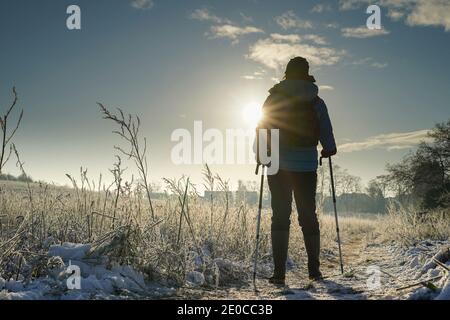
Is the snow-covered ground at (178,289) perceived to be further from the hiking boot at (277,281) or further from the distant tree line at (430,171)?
the distant tree line at (430,171)

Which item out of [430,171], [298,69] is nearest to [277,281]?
[298,69]

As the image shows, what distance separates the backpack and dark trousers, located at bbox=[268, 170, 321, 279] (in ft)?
1.42

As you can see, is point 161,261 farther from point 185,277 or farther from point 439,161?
point 439,161

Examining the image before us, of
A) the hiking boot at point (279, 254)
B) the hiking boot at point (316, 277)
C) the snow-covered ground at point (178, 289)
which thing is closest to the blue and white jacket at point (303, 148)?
the hiking boot at point (279, 254)

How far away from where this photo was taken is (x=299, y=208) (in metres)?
5.37

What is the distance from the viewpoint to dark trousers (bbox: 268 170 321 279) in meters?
5.23

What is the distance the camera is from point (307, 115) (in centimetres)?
532

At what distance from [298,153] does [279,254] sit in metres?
1.33

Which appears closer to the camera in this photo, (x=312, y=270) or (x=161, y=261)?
(x=161, y=261)

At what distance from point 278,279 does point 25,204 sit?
21.5 ft

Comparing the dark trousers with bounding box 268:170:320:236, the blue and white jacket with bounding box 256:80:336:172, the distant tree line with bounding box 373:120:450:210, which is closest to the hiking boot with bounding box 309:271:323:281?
the dark trousers with bounding box 268:170:320:236

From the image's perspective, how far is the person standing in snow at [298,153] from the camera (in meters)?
5.24

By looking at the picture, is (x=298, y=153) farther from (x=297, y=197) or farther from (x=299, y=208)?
(x=299, y=208)
